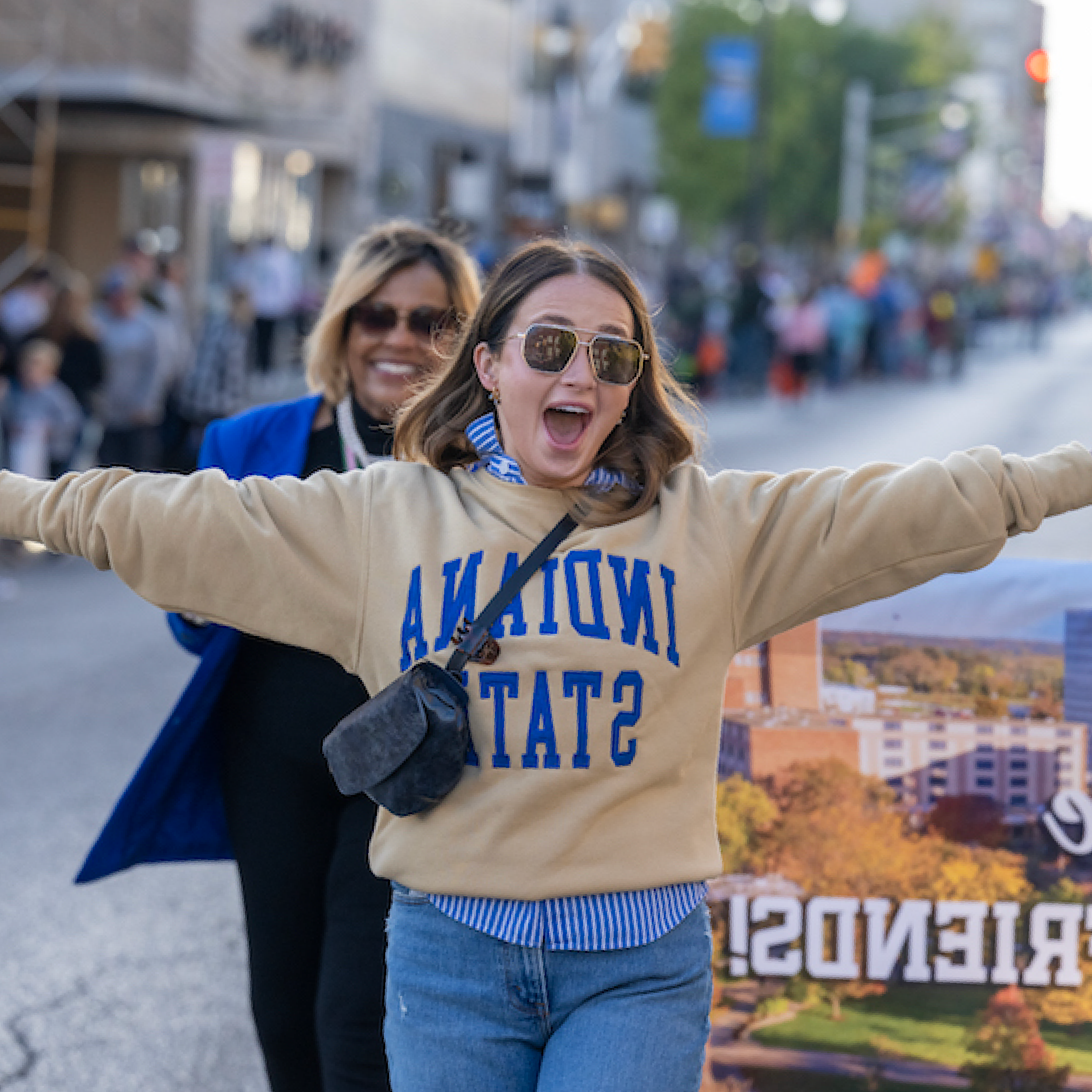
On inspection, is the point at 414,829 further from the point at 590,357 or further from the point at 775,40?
the point at 775,40

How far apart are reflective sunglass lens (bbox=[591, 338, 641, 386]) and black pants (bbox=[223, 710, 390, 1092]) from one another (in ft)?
3.63

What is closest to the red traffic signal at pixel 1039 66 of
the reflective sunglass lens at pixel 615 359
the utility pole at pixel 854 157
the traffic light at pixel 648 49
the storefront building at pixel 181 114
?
the storefront building at pixel 181 114

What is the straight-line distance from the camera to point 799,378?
26.6 m

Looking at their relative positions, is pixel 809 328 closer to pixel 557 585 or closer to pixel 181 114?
pixel 181 114

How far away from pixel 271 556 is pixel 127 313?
37.3ft

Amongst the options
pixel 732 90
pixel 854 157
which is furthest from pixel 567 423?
pixel 854 157

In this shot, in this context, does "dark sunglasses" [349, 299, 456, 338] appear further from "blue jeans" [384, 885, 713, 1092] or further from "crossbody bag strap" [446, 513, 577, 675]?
"blue jeans" [384, 885, 713, 1092]

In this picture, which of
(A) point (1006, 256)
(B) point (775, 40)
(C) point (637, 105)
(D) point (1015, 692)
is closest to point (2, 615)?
(D) point (1015, 692)

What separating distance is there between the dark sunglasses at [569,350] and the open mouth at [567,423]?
0.20 feet

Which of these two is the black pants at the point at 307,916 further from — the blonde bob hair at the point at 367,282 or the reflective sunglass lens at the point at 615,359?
the reflective sunglass lens at the point at 615,359

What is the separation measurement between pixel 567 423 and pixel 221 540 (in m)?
0.53

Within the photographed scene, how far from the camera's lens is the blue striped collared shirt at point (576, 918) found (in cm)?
236

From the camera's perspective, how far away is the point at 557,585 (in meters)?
2.42

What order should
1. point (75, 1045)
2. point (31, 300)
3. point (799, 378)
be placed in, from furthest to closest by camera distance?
1. point (799, 378)
2. point (31, 300)
3. point (75, 1045)
